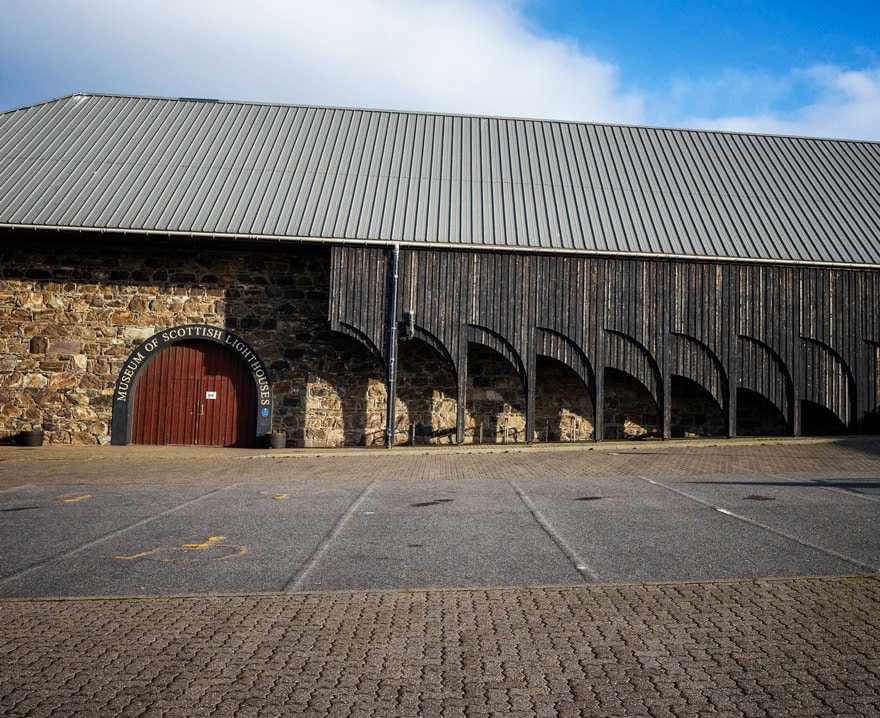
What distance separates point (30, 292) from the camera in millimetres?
16547

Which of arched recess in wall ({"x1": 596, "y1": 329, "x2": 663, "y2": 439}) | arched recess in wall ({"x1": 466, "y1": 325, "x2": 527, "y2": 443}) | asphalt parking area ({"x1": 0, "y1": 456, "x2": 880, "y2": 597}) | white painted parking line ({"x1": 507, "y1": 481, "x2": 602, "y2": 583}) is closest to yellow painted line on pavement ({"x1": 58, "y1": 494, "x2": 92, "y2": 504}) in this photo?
asphalt parking area ({"x1": 0, "y1": 456, "x2": 880, "y2": 597})

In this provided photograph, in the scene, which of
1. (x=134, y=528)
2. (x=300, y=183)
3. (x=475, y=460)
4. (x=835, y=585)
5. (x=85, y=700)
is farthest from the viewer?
(x=300, y=183)

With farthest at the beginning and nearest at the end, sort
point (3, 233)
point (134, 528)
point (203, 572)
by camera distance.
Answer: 1. point (3, 233)
2. point (134, 528)
3. point (203, 572)

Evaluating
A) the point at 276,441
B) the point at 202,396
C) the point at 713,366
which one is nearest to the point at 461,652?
the point at 276,441

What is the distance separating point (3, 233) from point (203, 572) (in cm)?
1356

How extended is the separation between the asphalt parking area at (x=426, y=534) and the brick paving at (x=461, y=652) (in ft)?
1.31

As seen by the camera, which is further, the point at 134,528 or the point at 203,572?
the point at 134,528

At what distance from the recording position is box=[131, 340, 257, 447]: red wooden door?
1706 cm

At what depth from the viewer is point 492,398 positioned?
1728cm

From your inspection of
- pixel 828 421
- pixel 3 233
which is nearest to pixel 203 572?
pixel 3 233

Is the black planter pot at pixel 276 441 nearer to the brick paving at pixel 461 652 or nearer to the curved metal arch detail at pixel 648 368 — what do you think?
the curved metal arch detail at pixel 648 368

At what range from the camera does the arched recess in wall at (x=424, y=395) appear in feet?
55.8

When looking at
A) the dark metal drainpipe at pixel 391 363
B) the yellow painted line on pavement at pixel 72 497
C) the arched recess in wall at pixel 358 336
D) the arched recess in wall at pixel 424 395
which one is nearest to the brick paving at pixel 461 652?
the yellow painted line on pavement at pixel 72 497

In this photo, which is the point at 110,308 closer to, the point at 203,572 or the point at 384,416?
the point at 384,416
